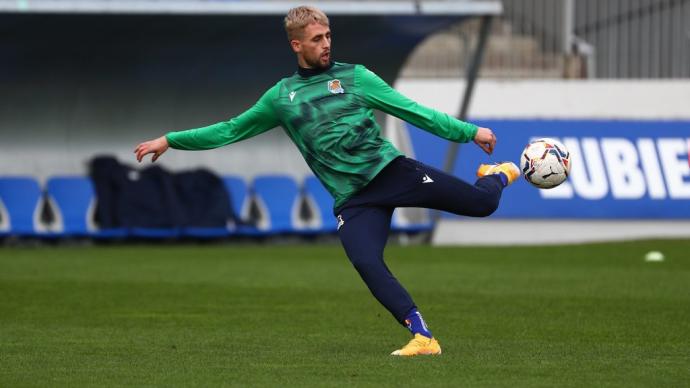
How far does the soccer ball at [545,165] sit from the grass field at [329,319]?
1.07m

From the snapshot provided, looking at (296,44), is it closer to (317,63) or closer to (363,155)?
(317,63)

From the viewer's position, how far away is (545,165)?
9508 millimetres

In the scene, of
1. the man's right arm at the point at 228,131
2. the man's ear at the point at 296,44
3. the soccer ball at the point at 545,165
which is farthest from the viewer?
the soccer ball at the point at 545,165

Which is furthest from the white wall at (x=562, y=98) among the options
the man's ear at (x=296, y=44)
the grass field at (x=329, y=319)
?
the man's ear at (x=296, y=44)

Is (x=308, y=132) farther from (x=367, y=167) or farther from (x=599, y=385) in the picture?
(x=599, y=385)

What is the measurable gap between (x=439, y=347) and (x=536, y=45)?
19195mm

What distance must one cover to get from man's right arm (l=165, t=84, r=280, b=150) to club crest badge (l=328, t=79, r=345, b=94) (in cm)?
43

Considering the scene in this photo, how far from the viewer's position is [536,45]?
90.6 ft

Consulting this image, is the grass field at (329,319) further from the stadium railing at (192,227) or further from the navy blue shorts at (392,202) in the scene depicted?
the stadium railing at (192,227)

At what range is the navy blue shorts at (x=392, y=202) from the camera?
8.95 metres

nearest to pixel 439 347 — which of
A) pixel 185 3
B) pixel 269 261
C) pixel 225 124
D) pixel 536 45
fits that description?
pixel 225 124

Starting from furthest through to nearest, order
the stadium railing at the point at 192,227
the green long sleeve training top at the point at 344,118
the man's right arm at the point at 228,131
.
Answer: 1. the stadium railing at the point at 192,227
2. the man's right arm at the point at 228,131
3. the green long sleeve training top at the point at 344,118

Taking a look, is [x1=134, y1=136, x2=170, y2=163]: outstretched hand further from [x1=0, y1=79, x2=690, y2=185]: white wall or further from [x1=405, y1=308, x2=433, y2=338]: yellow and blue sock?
[x1=0, y1=79, x2=690, y2=185]: white wall

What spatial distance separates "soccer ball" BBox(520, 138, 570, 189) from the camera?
9516mm
